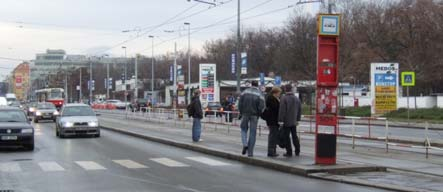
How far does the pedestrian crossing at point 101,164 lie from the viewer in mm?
14656

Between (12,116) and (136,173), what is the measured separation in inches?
363

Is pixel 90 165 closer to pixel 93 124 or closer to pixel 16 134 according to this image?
pixel 16 134

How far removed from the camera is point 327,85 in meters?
13.7

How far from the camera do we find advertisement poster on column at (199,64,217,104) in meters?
46.2

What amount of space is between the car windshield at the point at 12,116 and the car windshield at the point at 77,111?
20.0 feet

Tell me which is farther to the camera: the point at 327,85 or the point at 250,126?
the point at 250,126

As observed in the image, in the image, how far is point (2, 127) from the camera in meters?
19.8

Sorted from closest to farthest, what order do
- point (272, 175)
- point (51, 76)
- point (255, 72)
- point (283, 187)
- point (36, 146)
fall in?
point (283, 187)
point (272, 175)
point (36, 146)
point (255, 72)
point (51, 76)

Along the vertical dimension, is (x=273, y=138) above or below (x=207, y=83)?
below

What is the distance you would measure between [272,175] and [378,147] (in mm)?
7902

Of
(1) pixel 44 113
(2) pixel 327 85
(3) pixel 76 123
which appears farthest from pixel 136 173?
(1) pixel 44 113

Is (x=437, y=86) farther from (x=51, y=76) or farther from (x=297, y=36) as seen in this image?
(x=51, y=76)

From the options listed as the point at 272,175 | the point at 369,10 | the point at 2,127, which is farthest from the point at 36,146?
the point at 369,10

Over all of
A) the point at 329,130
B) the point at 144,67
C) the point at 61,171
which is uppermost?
the point at 144,67
